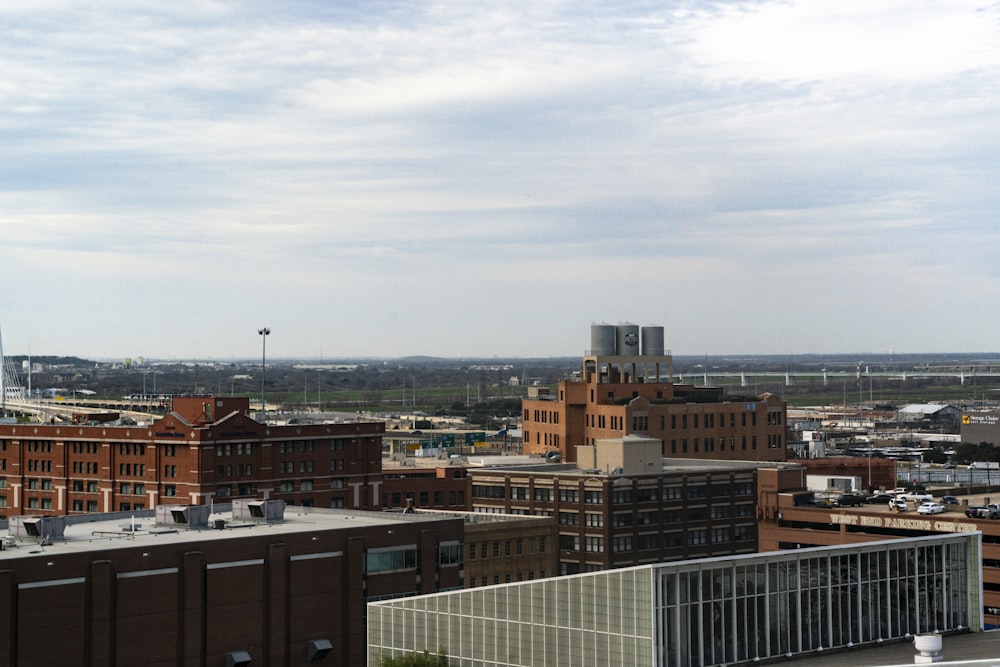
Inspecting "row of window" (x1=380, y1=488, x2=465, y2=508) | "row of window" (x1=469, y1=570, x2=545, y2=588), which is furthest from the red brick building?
"row of window" (x1=469, y1=570, x2=545, y2=588)

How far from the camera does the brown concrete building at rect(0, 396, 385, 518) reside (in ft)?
476

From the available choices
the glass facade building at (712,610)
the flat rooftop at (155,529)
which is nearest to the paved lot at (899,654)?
the glass facade building at (712,610)

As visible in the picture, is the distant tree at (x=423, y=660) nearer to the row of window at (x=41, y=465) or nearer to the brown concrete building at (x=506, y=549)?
the brown concrete building at (x=506, y=549)

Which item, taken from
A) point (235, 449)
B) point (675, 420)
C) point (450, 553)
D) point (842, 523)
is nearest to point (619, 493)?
point (842, 523)

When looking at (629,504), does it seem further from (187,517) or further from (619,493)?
(187,517)

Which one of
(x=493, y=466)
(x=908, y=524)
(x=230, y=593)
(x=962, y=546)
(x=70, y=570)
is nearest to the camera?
(x=962, y=546)

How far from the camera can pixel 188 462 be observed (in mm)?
144500

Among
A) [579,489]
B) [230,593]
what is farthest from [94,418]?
[230,593]

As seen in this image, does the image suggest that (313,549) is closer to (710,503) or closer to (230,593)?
(230,593)

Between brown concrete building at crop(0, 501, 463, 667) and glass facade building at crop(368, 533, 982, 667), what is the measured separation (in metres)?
15.0

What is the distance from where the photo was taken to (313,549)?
87.2 m

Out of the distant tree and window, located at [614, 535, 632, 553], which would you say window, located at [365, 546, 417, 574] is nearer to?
the distant tree

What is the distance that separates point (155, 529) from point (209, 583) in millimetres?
10874

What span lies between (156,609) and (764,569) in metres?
35.7
